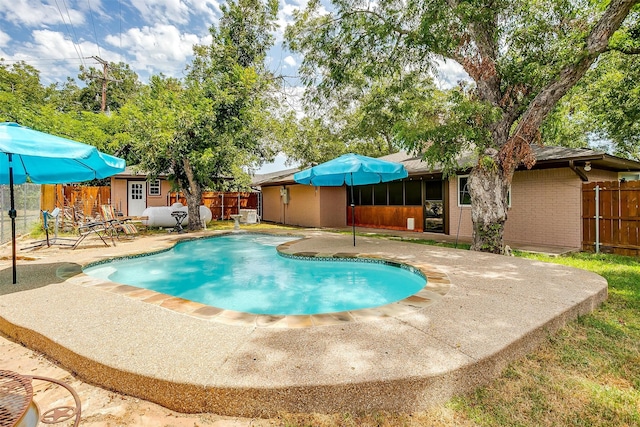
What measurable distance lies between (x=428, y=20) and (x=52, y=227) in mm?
A: 14545

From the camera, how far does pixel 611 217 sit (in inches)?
321

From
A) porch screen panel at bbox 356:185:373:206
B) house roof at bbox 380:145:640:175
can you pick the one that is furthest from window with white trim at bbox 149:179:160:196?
house roof at bbox 380:145:640:175

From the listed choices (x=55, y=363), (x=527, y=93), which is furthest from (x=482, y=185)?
(x=55, y=363)

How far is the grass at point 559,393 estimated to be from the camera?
2.03 m

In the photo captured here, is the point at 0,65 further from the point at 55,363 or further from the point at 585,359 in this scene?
the point at 585,359

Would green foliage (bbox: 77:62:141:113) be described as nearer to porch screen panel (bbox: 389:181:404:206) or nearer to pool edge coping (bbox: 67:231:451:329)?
porch screen panel (bbox: 389:181:404:206)

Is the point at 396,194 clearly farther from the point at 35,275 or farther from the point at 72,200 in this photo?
the point at 72,200

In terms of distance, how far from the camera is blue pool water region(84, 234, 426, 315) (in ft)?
17.6

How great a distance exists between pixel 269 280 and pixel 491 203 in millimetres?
5597

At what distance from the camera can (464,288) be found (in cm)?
442

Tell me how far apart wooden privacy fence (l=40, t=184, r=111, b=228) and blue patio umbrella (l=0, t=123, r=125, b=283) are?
6274mm

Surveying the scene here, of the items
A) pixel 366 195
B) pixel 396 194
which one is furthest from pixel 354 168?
pixel 366 195

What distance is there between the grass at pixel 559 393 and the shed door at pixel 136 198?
21353mm

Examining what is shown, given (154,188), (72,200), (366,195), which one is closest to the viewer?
(366,195)
